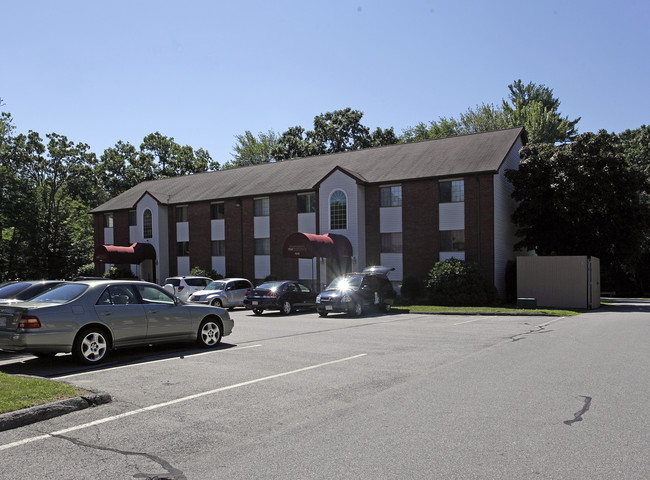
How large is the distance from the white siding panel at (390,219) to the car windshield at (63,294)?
923 inches

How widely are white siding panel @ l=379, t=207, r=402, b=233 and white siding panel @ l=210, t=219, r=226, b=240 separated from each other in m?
12.3

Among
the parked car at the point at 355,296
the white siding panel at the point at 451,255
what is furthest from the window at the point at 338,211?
the parked car at the point at 355,296

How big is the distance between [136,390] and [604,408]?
612cm

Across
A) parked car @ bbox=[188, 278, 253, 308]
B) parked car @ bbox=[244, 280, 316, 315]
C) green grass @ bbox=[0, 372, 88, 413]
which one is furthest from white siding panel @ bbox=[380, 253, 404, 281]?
green grass @ bbox=[0, 372, 88, 413]

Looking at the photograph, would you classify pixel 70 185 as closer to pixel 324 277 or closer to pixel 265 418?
pixel 324 277

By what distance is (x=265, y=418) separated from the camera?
6.26 metres

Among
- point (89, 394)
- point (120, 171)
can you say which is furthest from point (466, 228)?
point (120, 171)

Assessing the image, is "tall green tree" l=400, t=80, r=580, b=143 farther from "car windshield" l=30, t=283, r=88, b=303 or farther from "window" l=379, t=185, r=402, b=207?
"car windshield" l=30, t=283, r=88, b=303

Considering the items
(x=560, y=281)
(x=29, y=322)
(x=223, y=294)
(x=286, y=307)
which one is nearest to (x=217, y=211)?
(x=223, y=294)

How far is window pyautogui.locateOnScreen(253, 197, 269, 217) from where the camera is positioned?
3697 centimetres

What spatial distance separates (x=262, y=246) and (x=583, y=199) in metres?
19.7

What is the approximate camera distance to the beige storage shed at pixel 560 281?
87.5 feet

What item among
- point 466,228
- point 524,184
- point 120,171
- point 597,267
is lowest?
point 597,267

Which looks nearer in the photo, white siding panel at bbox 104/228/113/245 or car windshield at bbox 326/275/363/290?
car windshield at bbox 326/275/363/290
